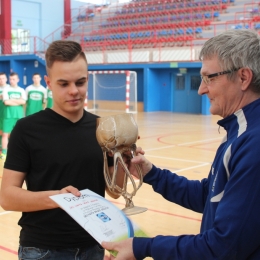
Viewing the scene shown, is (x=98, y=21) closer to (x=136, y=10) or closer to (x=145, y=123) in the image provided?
(x=136, y=10)

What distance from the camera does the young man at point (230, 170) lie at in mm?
1253

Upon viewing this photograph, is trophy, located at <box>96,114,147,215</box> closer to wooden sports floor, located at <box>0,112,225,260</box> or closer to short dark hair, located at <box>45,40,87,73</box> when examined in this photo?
wooden sports floor, located at <box>0,112,225,260</box>

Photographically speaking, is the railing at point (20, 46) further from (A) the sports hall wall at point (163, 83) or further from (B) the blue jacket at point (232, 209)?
(B) the blue jacket at point (232, 209)

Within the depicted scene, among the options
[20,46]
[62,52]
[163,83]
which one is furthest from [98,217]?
[20,46]

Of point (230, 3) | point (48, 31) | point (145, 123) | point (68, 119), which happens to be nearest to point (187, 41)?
point (230, 3)

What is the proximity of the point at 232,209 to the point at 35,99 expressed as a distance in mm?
8835

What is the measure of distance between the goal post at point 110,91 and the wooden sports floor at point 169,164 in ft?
9.71

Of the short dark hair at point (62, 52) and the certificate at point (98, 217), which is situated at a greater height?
the short dark hair at point (62, 52)

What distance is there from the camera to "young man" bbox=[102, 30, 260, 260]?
1.25 metres

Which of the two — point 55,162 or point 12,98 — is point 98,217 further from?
point 12,98

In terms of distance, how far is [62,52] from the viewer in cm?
179

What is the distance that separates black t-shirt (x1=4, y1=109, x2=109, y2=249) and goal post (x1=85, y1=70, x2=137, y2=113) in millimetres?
16059

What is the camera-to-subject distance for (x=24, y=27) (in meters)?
25.9

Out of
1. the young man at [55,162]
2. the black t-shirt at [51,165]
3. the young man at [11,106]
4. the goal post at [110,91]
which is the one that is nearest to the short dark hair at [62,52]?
the young man at [55,162]
